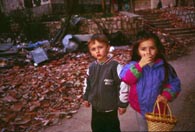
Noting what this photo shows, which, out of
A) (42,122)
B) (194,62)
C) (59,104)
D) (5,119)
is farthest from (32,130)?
(194,62)

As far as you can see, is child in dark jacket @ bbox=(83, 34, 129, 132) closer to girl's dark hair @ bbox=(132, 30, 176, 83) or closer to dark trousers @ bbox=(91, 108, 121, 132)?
dark trousers @ bbox=(91, 108, 121, 132)

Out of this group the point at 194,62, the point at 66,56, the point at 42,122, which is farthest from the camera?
the point at 66,56

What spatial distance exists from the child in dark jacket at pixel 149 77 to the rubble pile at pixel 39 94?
260 cm

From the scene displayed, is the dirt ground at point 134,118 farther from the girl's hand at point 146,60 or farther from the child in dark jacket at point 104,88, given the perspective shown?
the girl's hand at point 146,60

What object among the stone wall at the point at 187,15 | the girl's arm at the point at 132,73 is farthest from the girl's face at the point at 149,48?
the stone wall at the point at 187,15

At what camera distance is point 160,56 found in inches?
99.6

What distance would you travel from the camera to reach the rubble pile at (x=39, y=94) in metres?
4.85

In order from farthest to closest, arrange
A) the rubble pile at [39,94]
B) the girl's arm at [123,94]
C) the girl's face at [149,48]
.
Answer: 1. the rubble pile at [39,94]
2. the girl's arm at [123,94]
3. the girl's face at [149,48]

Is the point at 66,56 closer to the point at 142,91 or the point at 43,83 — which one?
the point at 43,83

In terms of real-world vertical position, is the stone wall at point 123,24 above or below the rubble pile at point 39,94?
above

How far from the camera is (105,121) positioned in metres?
2.89

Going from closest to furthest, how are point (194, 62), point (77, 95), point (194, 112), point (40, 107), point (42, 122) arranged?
point (194, 112), point (42, 122), point (40, 107), point (77, 95), point (194, 62)

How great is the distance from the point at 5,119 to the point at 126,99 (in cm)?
308

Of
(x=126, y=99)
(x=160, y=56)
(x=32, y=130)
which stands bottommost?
(x=32, y=130)
